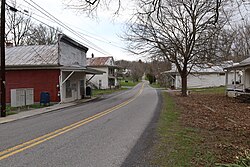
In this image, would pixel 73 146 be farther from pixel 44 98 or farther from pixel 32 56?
pixel 32 56

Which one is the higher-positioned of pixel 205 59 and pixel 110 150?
pixel 205 59

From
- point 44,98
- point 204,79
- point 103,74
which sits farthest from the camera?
point 103,74

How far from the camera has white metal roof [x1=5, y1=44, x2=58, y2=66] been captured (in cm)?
2448

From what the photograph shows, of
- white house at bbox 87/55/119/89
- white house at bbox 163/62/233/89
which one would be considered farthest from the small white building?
white house at bbox 87/55/119/89

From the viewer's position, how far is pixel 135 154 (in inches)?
246

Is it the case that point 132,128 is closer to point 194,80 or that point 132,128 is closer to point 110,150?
point 110,150

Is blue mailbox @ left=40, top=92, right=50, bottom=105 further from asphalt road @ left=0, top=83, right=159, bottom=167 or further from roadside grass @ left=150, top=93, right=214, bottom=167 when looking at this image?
roadside grass @ left=150, top=93, right=214, bottom=167

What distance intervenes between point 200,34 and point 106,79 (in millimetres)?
29832

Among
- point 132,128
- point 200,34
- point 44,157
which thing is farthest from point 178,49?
point 44,157

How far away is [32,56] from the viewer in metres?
25.9

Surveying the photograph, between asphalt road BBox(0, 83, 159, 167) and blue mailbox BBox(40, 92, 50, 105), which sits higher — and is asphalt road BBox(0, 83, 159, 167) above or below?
below

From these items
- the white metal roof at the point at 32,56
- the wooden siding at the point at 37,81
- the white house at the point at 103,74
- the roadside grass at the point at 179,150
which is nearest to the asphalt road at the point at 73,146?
the roadside grass at the point at 179,150

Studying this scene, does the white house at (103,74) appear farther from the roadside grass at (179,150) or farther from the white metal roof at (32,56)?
the roadside grass at (179,150)

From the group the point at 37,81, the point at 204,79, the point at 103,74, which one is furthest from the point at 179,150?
the point at 103,74
